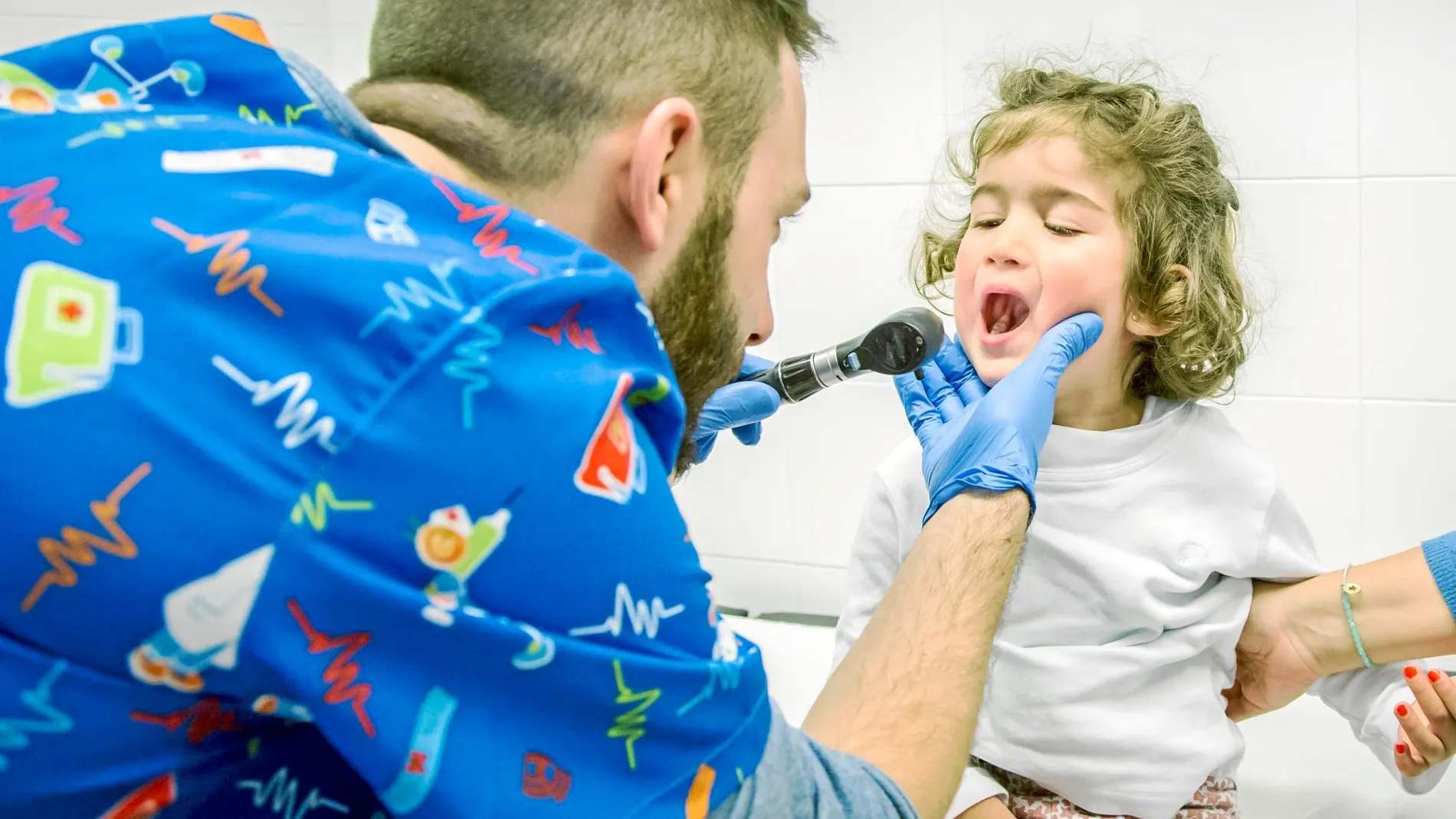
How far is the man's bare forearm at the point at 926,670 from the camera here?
93 cm

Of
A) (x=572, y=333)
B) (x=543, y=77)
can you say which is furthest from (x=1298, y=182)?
(x=572, y=333)

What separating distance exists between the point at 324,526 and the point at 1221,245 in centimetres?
131

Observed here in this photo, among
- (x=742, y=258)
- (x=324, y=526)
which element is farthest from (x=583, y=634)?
(x=742, y=258)

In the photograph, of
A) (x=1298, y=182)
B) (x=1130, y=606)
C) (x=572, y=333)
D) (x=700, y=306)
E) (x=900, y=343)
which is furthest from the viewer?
(x=1298, y=182)

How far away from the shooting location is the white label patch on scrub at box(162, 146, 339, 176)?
2.10 ft

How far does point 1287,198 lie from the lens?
183 centimetres

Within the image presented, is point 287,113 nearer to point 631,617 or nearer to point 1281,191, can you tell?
point 631,617

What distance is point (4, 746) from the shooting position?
608mm

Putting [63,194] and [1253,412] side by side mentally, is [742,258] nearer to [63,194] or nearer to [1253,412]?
[63,194]

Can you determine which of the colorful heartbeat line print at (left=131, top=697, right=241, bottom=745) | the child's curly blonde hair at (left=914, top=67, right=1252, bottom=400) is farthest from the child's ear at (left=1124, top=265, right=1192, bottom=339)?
the colorful heartbeat line print at (left=131, top=697, right=241, bottom=745)

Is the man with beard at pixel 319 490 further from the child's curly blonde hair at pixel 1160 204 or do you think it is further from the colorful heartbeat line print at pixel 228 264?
the child's curly blonde hair at pixel 1160 204

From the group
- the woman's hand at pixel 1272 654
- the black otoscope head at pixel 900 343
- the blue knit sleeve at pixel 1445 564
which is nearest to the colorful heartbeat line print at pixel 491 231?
the black otoscope head at pixel 900 343

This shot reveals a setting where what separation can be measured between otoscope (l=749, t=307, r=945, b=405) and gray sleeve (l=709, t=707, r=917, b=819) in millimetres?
534

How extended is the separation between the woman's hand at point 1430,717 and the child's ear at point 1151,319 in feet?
1.71
